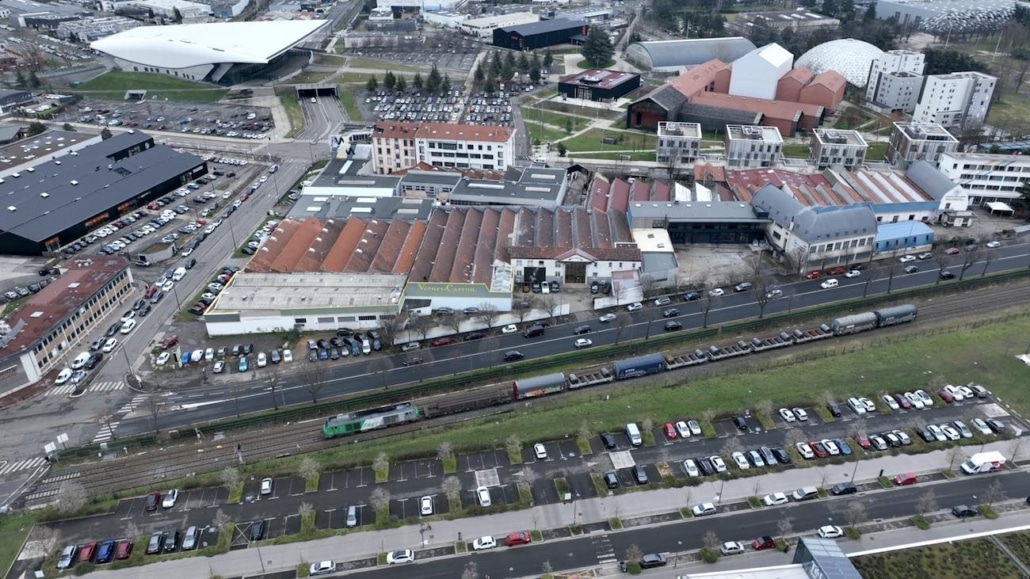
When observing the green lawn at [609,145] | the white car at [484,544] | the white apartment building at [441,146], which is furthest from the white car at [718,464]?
the green lawn at [609,145]

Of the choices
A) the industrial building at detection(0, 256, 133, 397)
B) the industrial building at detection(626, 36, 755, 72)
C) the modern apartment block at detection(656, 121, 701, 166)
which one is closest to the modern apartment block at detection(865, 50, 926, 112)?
the industrial building at detection(626, 36, 755, 72)

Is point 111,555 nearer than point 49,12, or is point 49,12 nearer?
point 111,555

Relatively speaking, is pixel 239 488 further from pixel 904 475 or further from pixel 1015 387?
pixel 1015 387

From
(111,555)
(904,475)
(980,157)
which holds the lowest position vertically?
(111,555)

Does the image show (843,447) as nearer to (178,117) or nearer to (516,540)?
(516,540)

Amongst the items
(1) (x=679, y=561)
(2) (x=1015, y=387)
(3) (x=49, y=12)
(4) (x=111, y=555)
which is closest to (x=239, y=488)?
(4) (x=111, y=555)

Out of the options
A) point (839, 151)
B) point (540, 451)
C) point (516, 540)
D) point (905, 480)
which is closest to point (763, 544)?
point (905, 480)
